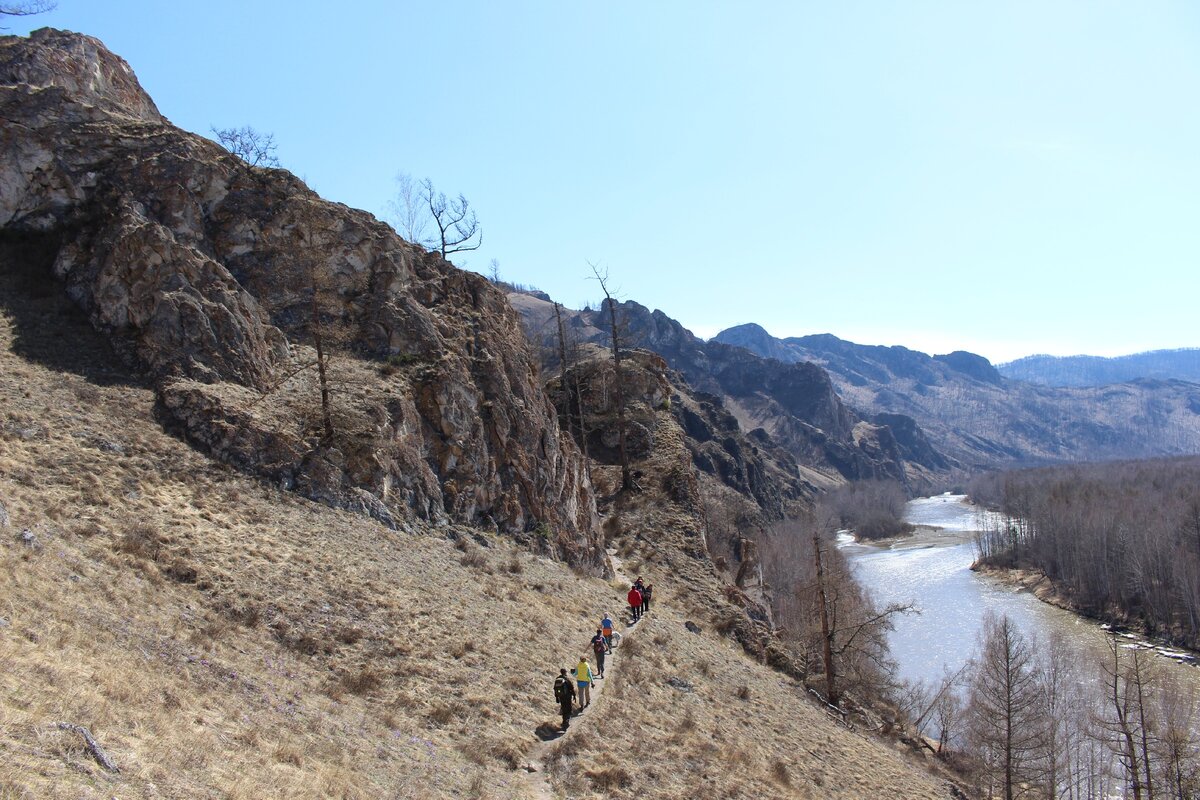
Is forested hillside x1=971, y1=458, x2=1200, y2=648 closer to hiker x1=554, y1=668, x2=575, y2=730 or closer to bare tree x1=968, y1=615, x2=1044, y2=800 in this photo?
bare tree x1=968, y1=615, x2=1044, y2=800

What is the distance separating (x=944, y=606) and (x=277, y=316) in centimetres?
6949

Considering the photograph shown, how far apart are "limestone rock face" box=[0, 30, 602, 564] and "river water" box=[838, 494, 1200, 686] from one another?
24.0 meters

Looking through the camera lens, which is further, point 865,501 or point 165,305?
point 865,501

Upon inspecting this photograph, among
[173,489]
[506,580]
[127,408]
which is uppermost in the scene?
[127,408]

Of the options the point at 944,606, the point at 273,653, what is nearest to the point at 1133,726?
the point at 273,653

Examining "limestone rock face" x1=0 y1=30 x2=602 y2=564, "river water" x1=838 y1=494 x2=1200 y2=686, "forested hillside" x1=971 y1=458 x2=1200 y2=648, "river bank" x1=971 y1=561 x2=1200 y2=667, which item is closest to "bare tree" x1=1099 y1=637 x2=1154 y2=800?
"river water" x1=838 y1=494 x2=1200 y2=686

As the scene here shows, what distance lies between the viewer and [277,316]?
984 inches

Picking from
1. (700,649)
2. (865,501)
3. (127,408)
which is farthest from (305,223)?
(865,501)

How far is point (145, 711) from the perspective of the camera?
8305 mm

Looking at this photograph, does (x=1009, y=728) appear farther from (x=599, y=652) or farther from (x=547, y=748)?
(x=547, y=748)

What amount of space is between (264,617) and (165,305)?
12690 mm

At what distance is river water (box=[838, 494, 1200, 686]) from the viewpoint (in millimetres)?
52000

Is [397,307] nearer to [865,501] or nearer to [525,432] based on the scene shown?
[525,432]

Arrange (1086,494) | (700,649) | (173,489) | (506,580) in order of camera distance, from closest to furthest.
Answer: (173,489) → (506,580) → (700,649) → (1086,494)
